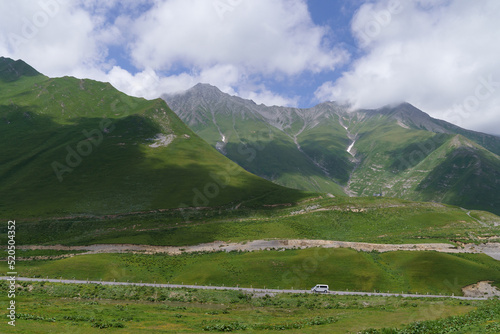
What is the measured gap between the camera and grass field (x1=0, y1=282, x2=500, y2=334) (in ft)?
108

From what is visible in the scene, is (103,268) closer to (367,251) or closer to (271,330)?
(271,330)

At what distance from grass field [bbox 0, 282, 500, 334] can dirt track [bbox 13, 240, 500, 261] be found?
38.8 metres

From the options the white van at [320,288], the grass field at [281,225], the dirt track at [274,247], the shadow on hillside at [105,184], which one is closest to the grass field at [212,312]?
the white van at [320,288]

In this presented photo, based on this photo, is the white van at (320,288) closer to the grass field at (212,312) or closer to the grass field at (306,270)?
the grass field at (306,270)

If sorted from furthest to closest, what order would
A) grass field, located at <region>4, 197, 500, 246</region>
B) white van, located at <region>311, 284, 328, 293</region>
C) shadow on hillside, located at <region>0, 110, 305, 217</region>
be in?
shadow on hillside, located at <region>0, 110, 305, 217</region>, grass field, located at <region>4, 197, 500, 246</region>, white van, located at <region>311, 284, 328, 293</region>

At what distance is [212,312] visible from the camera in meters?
45.7

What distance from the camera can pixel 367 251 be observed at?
3553 inches

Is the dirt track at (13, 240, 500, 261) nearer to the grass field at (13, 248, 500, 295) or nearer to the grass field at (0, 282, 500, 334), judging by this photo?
the grass field at (13, 248, 500, 295)

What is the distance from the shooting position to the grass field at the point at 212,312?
32.8 m

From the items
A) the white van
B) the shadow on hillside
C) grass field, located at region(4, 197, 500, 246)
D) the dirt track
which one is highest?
the shadow on hillside

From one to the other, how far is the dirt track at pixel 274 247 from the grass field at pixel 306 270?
8.77m

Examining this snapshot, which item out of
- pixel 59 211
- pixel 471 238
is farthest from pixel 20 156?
pixel 471 238

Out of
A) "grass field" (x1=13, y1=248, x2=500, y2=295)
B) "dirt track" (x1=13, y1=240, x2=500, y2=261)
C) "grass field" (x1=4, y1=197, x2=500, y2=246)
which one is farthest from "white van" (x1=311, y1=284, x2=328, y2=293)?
"grass field" (x1=4, y1=197, x2=500, y2=246)

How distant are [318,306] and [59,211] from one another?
132m
